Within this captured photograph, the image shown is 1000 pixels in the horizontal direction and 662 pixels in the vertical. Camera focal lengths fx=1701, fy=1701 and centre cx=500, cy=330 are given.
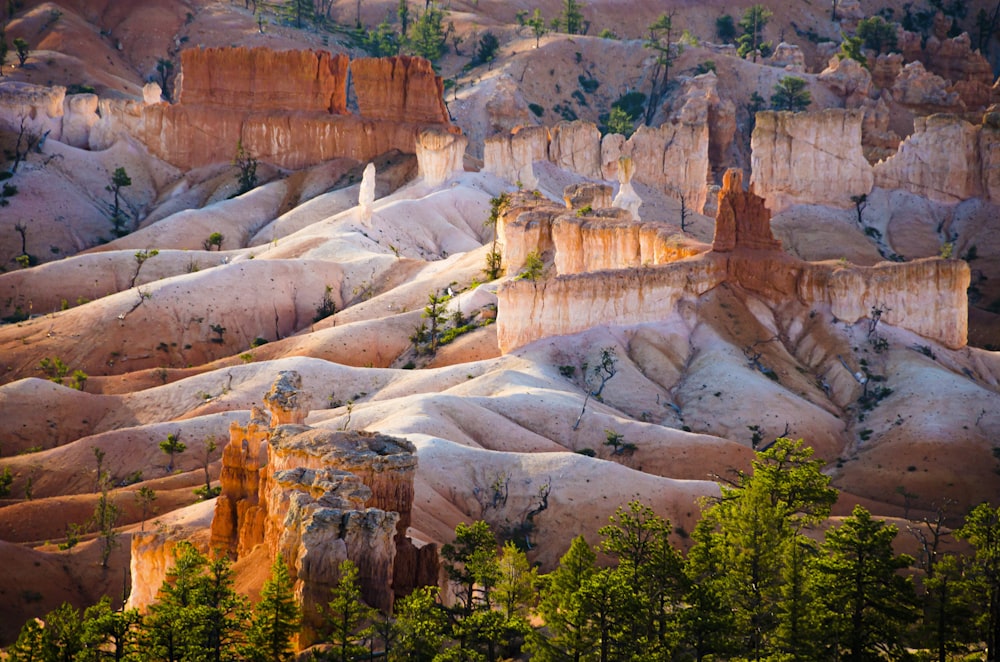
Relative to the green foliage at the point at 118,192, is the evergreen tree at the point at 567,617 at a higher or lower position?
higher

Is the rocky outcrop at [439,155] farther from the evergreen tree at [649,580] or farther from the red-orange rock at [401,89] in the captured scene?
the evergreen tree at [649,580]

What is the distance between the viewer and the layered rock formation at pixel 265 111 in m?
148

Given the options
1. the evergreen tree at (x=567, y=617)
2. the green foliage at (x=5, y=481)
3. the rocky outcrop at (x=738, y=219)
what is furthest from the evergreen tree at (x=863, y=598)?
the rocky outcrop at (x=738, y=219)

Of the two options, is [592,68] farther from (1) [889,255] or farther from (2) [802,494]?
(2) [802,494]

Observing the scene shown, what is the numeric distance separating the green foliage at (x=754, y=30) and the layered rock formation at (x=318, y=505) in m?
135

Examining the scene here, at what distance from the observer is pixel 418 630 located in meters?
43.2

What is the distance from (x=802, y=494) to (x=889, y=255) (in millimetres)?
79009

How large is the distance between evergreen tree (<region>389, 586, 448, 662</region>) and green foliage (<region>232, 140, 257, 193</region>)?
10456 cm

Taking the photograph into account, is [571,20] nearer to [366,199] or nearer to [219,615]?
[366,199]


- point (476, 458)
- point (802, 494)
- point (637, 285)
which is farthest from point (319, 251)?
point (802, 494)

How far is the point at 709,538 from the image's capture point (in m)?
51.3

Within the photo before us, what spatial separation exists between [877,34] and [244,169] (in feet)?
249

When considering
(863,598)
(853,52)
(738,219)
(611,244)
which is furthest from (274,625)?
(853,52)

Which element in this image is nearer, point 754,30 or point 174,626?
point 174,626
